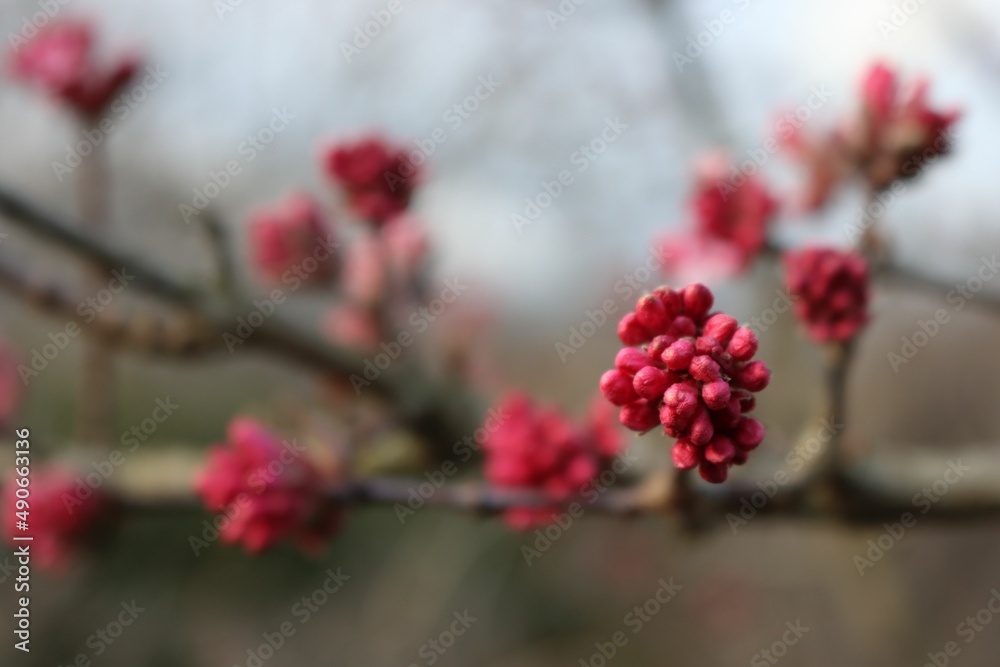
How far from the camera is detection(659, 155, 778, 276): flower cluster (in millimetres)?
1734

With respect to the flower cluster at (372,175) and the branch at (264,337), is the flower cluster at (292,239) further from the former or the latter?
the flower cluster at (372,175)

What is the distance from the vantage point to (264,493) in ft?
4.54

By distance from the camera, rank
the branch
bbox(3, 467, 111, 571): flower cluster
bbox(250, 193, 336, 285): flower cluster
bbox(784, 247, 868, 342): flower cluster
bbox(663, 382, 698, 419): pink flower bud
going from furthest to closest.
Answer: bbox(250, 193, 336, 285): flower cluster, bbox(3, 467, 111, 571): flower cluster, the branch, bbox(784, 247, 868, 342): flower cluster, bbox(663, 382, 698, 419): pink flower bud

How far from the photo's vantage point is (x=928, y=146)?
135 cm

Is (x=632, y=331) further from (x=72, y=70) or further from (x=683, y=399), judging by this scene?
(x=72, y=70)

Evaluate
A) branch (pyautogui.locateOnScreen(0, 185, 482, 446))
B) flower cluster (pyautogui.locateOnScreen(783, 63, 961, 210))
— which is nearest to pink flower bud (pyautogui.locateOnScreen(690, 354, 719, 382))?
flower cluster (pyautogui.locateOnScreen(783, 63, 961, 210))

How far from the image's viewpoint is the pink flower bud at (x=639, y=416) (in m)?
0.84

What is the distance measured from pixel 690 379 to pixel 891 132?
2.82 ft

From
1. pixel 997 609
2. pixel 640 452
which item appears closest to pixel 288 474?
pixel 640 452

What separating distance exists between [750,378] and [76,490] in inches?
70.8

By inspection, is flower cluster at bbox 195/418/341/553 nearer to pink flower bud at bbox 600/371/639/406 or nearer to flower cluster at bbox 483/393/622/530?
flower cluster at bbox 483/393/622/530

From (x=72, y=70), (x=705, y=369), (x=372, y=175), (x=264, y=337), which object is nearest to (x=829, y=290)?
(x=705, y=369)

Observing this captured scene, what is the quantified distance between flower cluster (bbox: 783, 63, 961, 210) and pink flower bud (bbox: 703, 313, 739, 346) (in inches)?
29.5

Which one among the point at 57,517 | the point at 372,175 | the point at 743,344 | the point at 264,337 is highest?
the point at 372,175
